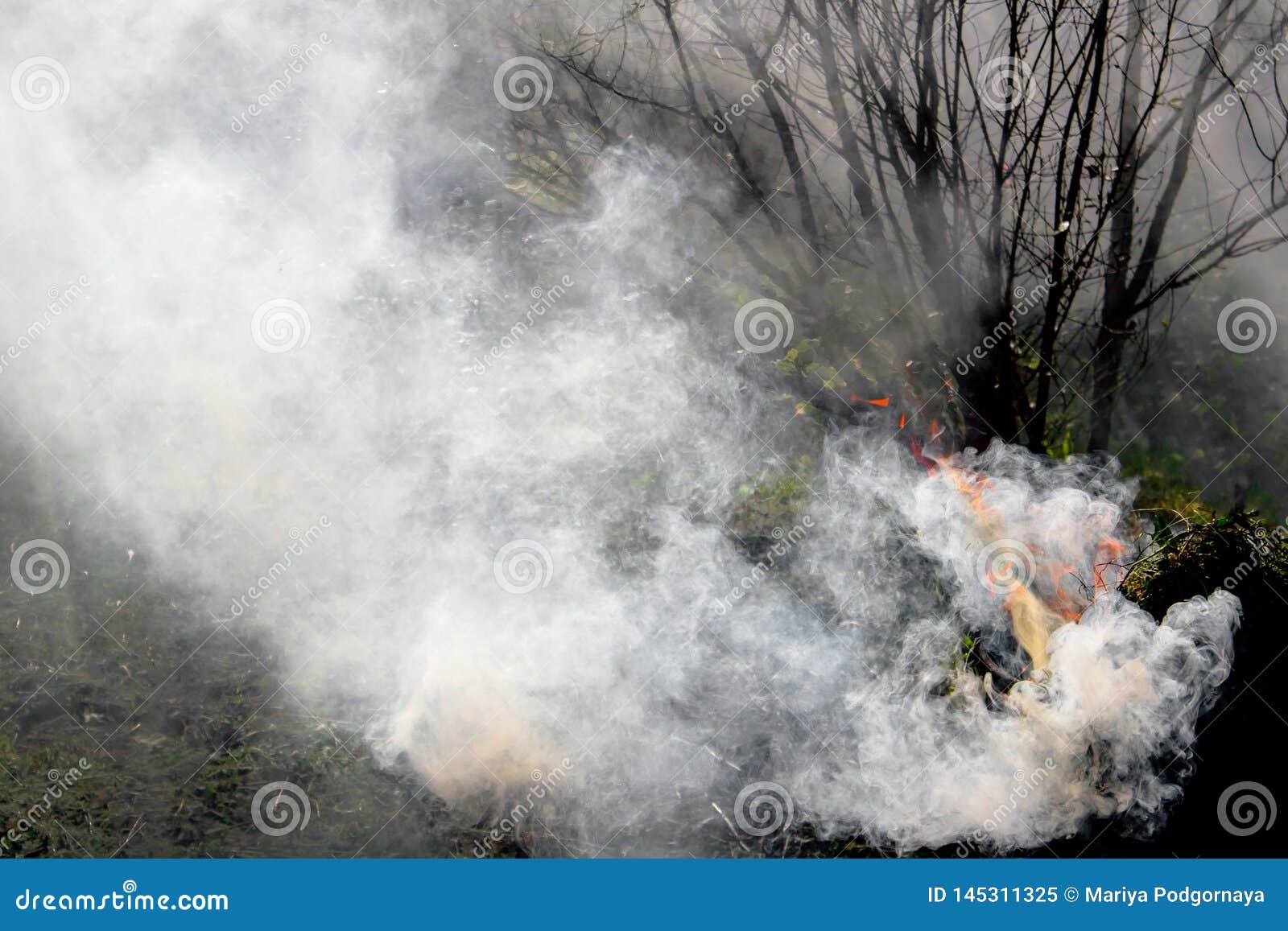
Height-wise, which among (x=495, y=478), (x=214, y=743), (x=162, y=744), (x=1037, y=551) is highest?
(x=1037, y=551)

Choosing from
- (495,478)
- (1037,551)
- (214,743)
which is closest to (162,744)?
(214,743)

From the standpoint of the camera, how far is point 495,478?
22.4 feet

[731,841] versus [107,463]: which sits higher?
[731,841]

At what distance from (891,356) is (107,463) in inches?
232

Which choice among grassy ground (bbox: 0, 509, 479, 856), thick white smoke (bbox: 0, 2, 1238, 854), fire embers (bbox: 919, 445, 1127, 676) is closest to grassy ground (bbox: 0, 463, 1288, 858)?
grassy ground (bbox: 0, 509, 479, 856)

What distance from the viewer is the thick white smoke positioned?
19.3 ft

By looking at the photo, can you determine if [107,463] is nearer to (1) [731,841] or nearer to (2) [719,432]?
(2) [719,432]

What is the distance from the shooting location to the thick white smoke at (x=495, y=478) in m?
5.89

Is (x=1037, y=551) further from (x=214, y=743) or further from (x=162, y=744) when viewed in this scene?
(x=162, y=744)

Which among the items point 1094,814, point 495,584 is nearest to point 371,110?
point 495,584

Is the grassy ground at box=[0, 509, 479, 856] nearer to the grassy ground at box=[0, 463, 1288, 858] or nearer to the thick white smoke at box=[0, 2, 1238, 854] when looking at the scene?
the grassy ground at box=[0, 463, 1288, 858]
